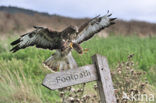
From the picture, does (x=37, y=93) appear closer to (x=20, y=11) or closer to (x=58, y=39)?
(x=58, y=39)

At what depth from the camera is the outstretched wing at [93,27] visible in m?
3.79

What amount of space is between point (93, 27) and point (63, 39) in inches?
16.2

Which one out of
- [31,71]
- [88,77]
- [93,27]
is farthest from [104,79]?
[31,71]

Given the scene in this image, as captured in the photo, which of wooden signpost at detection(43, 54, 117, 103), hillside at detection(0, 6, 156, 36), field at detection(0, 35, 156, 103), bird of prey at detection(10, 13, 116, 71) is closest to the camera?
bird of prey at detection(10, 13, 116, 71)

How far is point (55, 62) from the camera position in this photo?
3.68 metres

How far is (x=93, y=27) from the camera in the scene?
12.7ft

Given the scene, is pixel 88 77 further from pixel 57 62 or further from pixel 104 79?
pixel 57 62

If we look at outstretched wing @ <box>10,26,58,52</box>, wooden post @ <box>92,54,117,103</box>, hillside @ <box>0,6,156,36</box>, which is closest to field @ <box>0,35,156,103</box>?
wooden post @ <box>92,54,117,103</box>

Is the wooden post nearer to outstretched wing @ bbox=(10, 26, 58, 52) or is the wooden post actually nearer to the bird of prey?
the bird of prey

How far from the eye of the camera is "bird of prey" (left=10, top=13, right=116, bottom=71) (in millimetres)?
3648

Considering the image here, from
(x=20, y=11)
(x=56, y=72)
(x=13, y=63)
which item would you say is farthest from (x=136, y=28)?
(x=56, y=72)

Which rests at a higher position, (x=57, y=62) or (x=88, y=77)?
(x=57, y=62)

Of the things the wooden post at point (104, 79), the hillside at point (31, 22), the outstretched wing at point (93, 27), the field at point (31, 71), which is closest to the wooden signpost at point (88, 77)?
the wooden post at point (104, 79)

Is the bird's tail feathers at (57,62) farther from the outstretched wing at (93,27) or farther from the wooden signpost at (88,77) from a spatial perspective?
the outstretched wing at (93,27)
